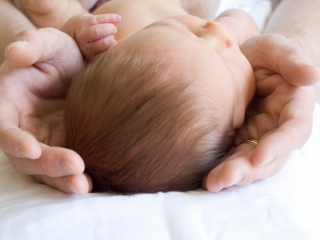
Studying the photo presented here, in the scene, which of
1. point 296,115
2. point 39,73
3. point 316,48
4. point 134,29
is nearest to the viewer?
point 296,115

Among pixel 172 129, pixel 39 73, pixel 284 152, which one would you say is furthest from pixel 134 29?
pixel 284 152

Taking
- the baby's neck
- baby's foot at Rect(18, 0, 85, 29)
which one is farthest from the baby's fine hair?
baby's foot at Rect(18, 0, 85, 29)

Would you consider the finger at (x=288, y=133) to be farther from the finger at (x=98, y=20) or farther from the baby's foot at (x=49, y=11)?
the baby's foot at (x=49, y=11)

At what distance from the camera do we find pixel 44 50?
75 cm

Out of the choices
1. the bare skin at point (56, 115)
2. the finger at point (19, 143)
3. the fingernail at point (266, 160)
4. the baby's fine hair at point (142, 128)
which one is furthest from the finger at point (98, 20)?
the fingernail at point (266, 160)

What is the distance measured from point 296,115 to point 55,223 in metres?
0.48

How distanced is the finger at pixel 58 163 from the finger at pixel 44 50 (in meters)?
0.20

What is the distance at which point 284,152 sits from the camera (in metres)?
0.62

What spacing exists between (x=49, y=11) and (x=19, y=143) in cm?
77

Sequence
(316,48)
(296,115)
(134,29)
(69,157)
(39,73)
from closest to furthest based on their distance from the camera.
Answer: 1. (69,157)
2. (296,115)
3. (39,73)
4. (134,29)
5. (316,48)

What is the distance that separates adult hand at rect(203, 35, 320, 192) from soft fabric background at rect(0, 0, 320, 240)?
38 mm

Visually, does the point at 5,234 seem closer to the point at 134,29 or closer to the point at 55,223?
the point at 55,223

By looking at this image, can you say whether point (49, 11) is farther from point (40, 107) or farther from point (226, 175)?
point (226, 175)

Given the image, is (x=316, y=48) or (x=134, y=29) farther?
(x=316, y=48)
